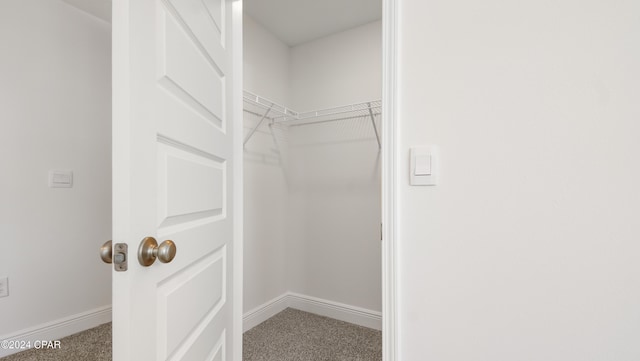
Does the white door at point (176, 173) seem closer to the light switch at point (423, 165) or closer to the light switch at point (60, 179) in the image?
the light switch at point (423, 165)

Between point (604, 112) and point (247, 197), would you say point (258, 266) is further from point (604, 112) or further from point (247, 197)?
point (604, 112)

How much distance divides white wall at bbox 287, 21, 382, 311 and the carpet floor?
10.1 inches

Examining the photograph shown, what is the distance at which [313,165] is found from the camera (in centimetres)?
263

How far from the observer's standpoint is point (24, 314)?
186 cm

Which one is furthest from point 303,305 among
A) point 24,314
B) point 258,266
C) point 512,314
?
point 512,314

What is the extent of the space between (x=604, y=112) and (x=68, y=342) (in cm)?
295

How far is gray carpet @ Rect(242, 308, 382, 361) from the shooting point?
1.91 metres

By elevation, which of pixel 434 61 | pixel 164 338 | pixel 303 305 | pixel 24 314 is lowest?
→ pixel 303 305

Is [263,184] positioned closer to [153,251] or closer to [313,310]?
[313,310]

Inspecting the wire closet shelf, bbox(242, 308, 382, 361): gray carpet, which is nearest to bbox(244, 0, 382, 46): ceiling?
the wire closet shelf

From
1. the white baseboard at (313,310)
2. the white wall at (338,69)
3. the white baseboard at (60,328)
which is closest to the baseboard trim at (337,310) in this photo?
the white baseboard at (313,310)

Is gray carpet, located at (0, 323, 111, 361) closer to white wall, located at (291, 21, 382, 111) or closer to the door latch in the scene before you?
the door latch

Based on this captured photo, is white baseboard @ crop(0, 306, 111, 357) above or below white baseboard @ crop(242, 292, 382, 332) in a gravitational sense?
above

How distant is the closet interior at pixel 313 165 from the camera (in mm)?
2311
